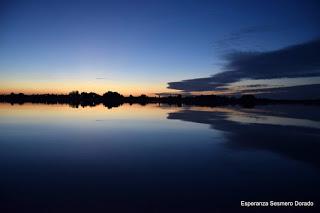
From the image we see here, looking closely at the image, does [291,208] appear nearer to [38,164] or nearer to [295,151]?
[295,151]

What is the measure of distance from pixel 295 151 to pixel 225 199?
29.6 feet

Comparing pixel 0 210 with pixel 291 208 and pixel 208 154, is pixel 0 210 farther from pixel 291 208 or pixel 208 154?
pixel 208 154

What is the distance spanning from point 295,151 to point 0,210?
1454 cm

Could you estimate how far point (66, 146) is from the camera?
15312 millimetres

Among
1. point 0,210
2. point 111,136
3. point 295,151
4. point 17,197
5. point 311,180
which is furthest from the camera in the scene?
point 111,136

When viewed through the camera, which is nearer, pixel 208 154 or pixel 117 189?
pixel 117 189

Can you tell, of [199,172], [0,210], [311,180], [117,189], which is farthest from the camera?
[199,172]

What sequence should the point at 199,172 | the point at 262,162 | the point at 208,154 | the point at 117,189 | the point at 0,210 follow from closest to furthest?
1. the point at 0,210
2. the point at 117,189
3. the point at 199,172
4. the point at 262,162
5. the point at 208,154

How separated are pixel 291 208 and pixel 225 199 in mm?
1844

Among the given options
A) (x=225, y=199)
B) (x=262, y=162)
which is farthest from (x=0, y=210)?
(x=262, y=162)

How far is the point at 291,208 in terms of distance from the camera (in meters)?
7.20

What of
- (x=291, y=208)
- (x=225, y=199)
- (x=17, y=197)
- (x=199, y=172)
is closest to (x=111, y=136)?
(x=199, y=172)

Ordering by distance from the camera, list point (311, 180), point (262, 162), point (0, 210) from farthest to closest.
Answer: point (262, 162)
point (311, 180)
point (0, 210)

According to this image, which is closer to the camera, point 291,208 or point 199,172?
point 291,208
